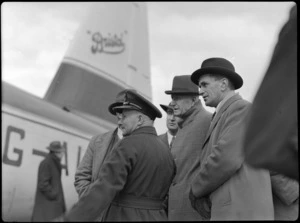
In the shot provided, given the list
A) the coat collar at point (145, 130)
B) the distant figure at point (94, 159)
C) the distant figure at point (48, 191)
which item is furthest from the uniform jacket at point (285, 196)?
the distant figure at point (48, 191)

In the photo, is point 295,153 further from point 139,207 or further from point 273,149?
point 139,207

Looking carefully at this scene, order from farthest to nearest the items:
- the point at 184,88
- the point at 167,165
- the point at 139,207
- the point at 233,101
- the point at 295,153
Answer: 1. the point at 184,88
2. the point at 233,101
3. the point at 167,165
4. the point at 139,207
5. the point at 295,153

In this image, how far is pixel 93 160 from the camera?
148 inches

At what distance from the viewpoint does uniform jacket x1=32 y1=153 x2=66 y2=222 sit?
606cm

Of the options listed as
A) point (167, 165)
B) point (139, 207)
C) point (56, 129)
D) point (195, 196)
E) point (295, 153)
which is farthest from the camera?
point (56, 129)

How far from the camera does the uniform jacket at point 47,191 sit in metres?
6.06

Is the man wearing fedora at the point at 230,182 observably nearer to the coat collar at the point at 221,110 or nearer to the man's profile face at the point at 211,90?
the coat collar at the point at 221,110

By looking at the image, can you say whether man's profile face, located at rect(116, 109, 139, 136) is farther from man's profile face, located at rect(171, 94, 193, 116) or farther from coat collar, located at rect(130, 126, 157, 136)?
man's profile face, located at rect(171, 94, 193, 116)

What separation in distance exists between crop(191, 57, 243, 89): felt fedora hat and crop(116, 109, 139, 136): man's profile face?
0.68 m

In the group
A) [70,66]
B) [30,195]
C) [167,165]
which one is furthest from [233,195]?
[70,66]

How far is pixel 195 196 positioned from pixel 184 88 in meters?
1.32

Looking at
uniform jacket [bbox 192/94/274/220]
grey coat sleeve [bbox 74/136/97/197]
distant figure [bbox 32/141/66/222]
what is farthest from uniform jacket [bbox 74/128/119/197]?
distant figure [bbox 32/141/66/222]

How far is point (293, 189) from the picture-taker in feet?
9.60

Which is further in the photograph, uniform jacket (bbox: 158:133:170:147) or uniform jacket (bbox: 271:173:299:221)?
uniform jacket (bbox: 158:133:170:147)
